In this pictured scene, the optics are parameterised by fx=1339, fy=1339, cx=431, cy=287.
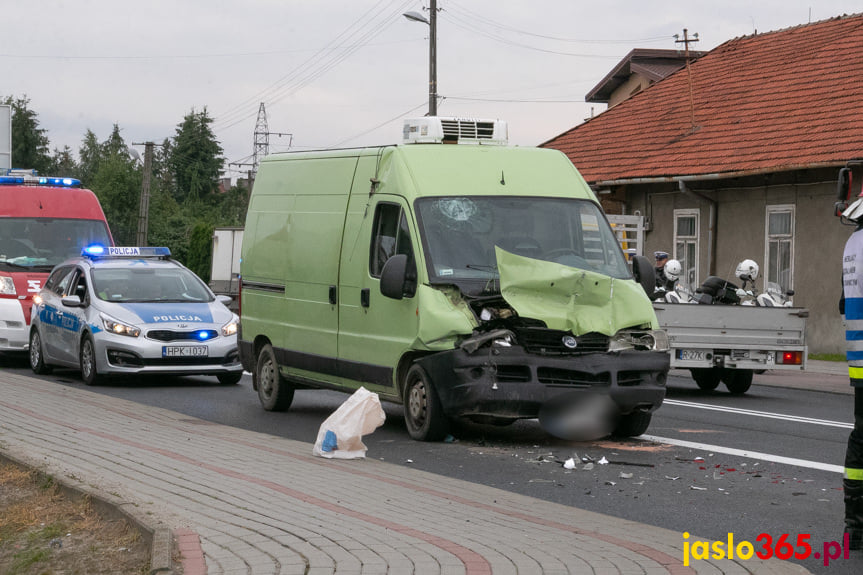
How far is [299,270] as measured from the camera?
13.1 metres

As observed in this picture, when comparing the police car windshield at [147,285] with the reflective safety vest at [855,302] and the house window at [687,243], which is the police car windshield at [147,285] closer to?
the reflective safety vest at [855,302]

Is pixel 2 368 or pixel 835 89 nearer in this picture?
pixel 2 368

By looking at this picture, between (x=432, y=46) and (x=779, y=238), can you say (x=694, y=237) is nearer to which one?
(x=779, y=238)

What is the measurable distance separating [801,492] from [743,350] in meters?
7.71

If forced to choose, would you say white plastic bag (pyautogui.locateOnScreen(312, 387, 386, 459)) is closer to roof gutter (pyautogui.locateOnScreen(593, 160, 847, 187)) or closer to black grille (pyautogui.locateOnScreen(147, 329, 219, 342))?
black grille (pyautogui.locateOnScreen(147, 329, 219, 342))

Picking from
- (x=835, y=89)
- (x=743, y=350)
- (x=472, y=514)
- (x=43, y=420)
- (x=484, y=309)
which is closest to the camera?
(x=472, y=514)

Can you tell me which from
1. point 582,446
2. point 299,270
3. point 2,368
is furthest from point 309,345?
point 2,368

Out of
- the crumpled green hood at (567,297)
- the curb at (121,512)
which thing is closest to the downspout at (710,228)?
the crumpled green hood at (567,297)

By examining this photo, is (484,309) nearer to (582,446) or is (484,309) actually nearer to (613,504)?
(582,446)

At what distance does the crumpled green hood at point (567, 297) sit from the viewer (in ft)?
34.8

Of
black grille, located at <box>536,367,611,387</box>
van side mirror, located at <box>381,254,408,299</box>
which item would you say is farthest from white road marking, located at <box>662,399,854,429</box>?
van side mirror, located at <box>381,254,408,299</box>

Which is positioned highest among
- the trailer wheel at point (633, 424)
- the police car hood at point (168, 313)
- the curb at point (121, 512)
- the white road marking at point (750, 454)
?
the police car hood at point (168, 313)

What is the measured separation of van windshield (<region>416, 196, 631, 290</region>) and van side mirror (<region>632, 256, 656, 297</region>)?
0.83ft

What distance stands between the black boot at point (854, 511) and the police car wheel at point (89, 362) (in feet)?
39.7
